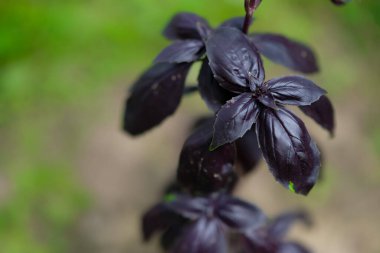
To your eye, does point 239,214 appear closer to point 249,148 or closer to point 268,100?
point 249,148

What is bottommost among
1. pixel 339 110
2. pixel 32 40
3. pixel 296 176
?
pixel 339 110

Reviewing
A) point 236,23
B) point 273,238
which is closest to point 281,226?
point 273,238

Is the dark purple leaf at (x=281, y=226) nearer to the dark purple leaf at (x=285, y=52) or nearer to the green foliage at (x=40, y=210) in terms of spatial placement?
the dark purple leaf at (x=285, y=52)

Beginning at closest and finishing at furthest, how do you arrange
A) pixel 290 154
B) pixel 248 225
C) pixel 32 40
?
pixel 290 154 → pixel 248 225 → pixel 32 40

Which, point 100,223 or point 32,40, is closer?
point 100,223

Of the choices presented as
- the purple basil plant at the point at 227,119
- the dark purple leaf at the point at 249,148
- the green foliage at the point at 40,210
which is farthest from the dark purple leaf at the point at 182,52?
the green foliage at the point at 40,210

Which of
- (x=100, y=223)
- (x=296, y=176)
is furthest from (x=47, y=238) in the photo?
(x=296, y=176)

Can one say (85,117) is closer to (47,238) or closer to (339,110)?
(47,238)

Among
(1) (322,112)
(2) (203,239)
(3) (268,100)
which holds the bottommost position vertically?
(2) (203,239)
